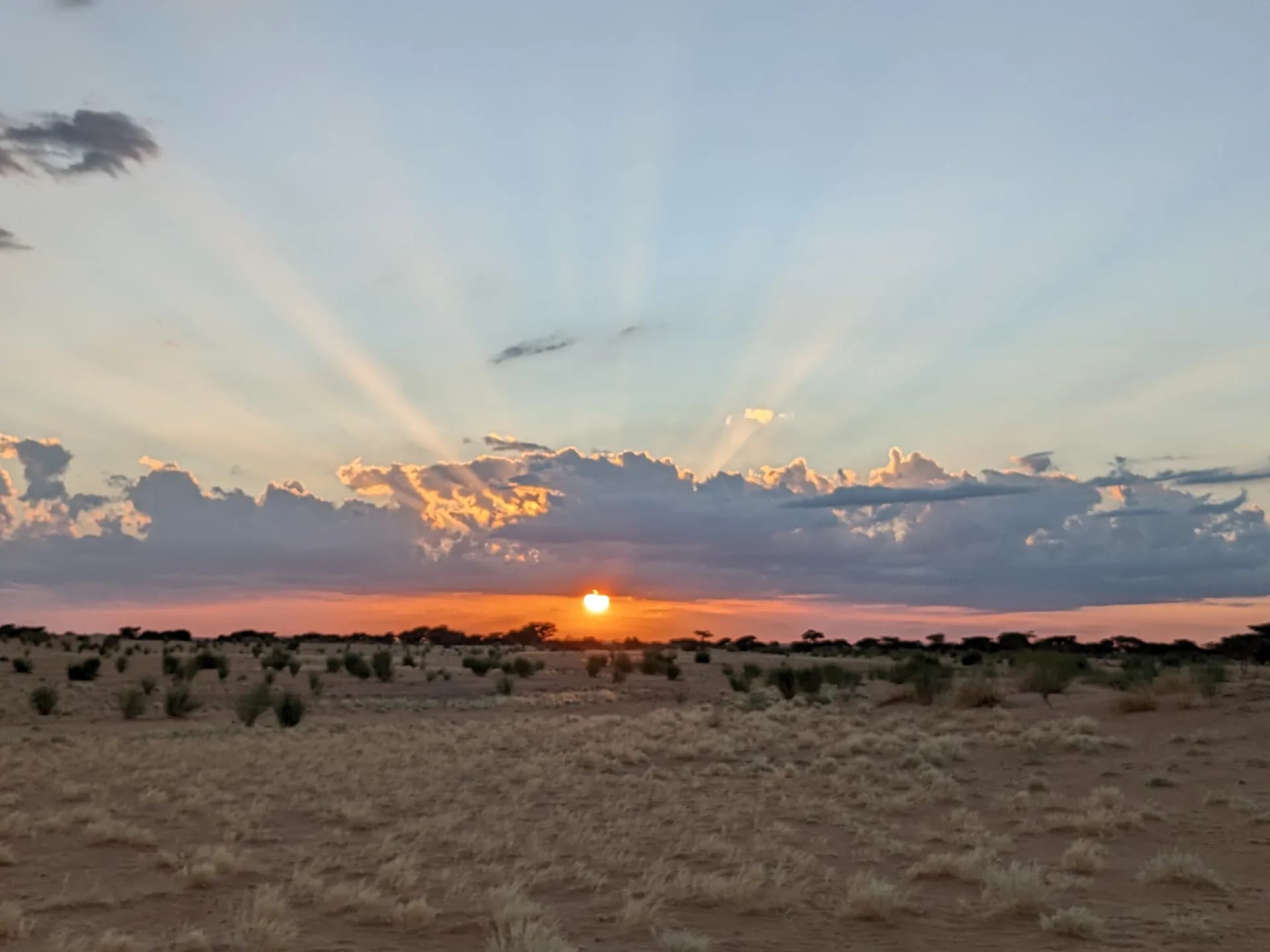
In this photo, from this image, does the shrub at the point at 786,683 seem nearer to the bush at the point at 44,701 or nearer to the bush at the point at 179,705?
the bush at the point at 179,705

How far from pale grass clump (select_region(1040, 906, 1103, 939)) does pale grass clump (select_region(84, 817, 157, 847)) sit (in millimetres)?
12281

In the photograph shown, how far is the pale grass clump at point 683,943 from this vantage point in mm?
10617

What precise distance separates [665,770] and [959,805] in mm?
6754

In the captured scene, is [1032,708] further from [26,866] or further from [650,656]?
[650,656]

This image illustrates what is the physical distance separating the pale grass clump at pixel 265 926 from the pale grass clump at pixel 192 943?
0.25m

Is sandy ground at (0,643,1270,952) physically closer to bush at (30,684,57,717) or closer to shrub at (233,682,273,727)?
shrub at (233,682,273,727)

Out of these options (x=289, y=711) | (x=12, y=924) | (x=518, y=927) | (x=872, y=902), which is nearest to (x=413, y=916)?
(x=518, y=927)

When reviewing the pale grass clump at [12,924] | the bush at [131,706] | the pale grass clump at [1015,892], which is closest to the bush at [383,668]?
the bush at [131,706]

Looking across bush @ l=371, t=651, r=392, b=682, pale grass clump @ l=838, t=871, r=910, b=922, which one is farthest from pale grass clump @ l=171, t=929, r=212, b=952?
bush @ l=371, t=651, r=392, b=682

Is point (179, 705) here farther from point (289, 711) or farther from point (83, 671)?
point (83, 671)

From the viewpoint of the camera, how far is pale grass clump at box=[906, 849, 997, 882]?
46.4 feet

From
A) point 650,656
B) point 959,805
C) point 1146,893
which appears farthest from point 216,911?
point 650,656

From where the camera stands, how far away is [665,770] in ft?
80.5

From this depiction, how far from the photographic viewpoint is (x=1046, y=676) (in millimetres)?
40406
